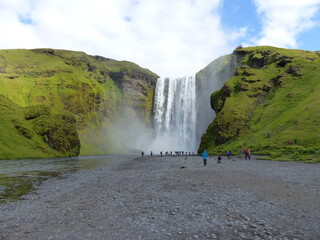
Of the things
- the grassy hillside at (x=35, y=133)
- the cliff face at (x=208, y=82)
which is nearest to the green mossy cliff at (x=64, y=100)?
the grassy hillside at (x=35, y=133)

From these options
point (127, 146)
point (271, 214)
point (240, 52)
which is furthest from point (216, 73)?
point (271, 214)

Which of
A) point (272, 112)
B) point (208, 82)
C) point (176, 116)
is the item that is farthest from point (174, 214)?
point (208, 82)

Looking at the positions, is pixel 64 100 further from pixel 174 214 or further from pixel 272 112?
pixel 174 214

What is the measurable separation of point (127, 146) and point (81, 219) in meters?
128

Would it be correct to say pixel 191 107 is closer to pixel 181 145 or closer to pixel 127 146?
pixel 181 145

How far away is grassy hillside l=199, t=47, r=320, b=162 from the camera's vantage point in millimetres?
42219

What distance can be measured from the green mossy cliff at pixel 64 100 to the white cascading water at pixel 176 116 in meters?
17.3

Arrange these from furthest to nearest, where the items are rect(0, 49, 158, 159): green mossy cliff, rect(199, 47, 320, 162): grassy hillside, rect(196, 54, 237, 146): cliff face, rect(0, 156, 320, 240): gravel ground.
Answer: rect(196, 54, 237, 146): cliff face, rect(0, 49, 158, 159): green mossy cliff, rect(199, 47, 320, 162): grassy hillside, rect(0, 156, 320, 240): gravel ground

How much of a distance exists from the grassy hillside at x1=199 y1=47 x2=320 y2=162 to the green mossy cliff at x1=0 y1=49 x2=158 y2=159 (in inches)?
2283

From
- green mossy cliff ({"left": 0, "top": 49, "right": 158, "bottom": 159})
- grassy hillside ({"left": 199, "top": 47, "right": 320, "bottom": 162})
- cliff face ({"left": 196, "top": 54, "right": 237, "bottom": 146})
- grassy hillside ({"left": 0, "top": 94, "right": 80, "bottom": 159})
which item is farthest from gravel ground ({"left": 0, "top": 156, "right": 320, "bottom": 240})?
cliff face ({"left": 196, "top": 54, "right": 237, "bottom": 146})

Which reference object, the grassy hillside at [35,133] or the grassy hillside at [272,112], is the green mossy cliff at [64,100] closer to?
the grassy hillside at [35,133]

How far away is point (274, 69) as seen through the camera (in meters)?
81.0

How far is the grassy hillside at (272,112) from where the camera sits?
139 feet

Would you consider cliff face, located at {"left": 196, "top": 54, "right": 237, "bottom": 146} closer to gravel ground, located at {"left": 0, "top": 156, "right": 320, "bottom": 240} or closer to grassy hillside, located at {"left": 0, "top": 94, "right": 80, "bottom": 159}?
grassy hillside, located at {"left": 0, "top": 94, "right": 80, "bottom": 159}
